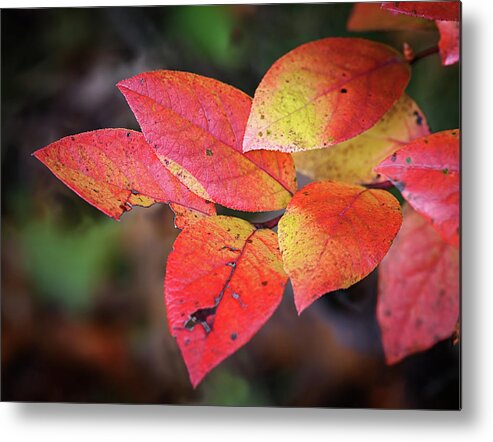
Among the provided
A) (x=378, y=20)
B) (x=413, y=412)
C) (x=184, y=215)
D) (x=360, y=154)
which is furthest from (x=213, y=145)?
(x=413, y=412)

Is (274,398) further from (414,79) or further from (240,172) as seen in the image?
(414,79)

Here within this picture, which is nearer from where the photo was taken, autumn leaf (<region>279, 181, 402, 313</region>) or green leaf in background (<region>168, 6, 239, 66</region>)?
autumn leaf (<region>279, 181, 402, 313</region>)

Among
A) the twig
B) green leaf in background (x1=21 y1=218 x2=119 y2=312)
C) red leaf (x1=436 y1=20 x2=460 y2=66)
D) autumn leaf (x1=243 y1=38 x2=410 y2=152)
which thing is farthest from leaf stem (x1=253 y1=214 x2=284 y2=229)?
red leaf (x1=436 y1=20 x2=460 y2=66)

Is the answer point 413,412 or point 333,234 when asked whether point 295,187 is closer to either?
point 333,234

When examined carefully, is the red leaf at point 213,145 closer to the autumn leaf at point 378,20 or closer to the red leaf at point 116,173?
the red leaf at point 116,173

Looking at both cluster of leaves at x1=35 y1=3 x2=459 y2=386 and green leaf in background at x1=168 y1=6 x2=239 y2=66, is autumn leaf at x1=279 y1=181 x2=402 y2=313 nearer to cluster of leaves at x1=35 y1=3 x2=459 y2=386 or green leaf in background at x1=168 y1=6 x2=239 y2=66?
cluster of leaves at x1=35 y1=3 x2=459 y2=386

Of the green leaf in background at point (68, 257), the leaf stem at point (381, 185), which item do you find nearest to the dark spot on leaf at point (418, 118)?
the leaf stem at point (381, 185)

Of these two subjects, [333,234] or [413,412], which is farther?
[413,412]
